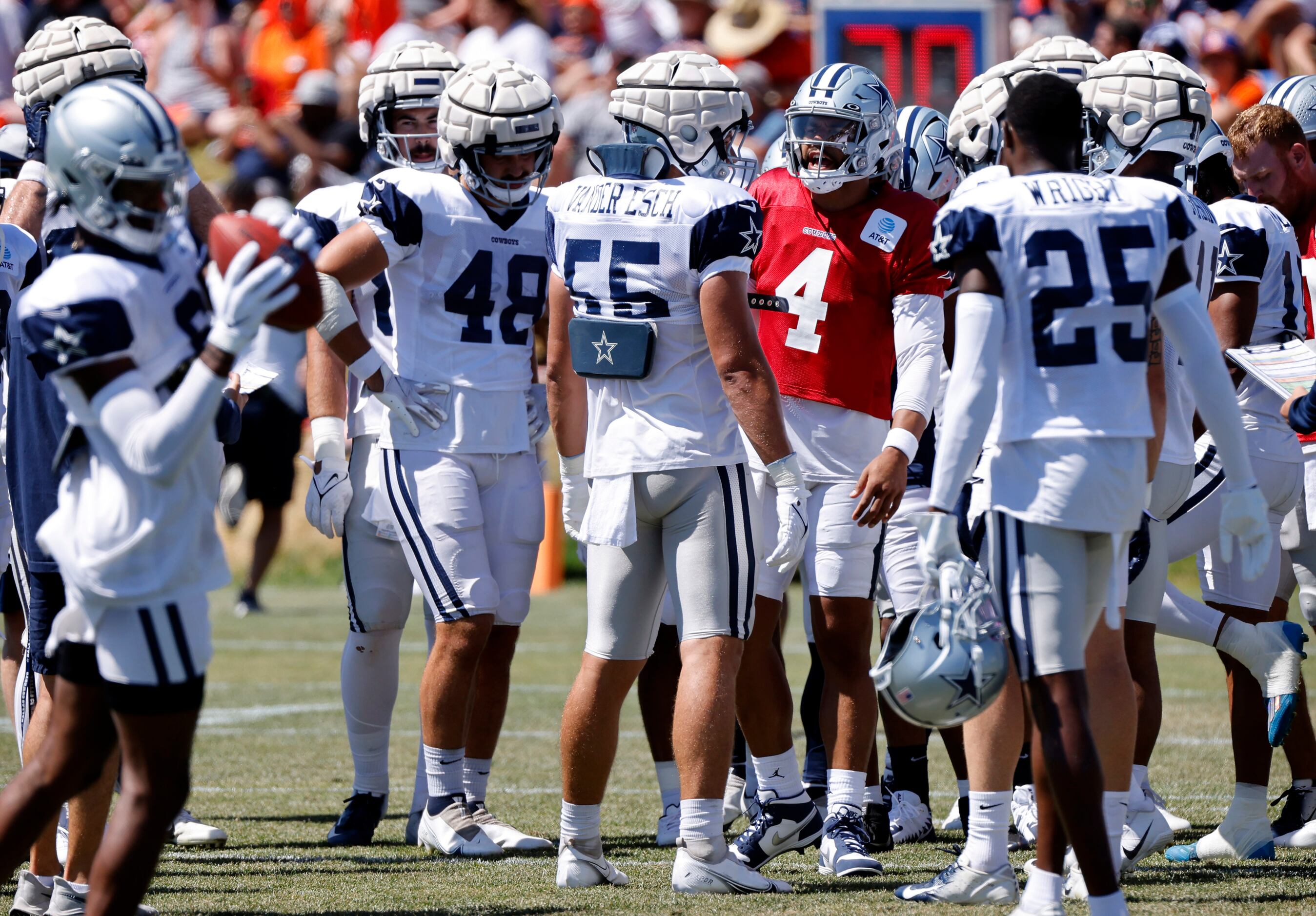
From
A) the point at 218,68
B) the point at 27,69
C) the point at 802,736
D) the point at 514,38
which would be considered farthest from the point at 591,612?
the point at 218,68

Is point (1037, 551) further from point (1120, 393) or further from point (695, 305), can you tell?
point (695, 305)

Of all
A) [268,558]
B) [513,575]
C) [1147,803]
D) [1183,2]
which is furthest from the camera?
[1183,2]

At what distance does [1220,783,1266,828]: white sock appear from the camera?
5.10m

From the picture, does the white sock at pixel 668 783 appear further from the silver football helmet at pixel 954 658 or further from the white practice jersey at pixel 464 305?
the silver football helmet at pixel 954 658

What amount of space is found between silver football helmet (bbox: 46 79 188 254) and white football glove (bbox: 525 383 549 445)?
227 cm

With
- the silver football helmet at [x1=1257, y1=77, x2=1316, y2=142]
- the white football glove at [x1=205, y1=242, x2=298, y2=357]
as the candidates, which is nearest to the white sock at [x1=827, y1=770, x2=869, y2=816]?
the white football glove at [x1=205, y1=242, x2=298, y2=357]

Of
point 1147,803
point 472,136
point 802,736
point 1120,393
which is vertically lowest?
point 802,736

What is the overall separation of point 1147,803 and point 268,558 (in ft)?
27.9

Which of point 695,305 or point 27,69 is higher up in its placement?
point 27,69

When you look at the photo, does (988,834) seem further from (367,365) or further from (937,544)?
(367,365)

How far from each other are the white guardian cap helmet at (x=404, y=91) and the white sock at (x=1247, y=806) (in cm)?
316

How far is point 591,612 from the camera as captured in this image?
4652 millimetres

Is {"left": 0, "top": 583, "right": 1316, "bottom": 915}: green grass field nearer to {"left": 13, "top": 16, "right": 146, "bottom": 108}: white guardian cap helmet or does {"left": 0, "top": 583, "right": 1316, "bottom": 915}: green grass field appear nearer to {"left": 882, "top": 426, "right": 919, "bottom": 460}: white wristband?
{"left": 882, "top": 426, "right": 919, "bottom": 460}: white wristband

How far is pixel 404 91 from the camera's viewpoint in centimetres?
559
